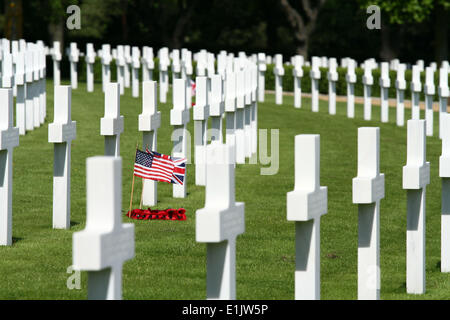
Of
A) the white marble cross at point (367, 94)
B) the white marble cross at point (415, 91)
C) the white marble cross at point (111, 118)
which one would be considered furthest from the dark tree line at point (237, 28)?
the white marble cross at point (111, 118)

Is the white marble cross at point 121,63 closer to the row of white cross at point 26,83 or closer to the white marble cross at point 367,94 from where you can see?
the white marble cross at point 367,94

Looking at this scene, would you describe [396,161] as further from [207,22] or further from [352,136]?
[207,22]

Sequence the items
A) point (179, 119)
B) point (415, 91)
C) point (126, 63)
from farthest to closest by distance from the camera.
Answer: point (126, 63), point (415, 91), point (179, 119)

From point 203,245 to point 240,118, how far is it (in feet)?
20.7

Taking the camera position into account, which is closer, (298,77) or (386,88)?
(386,88)

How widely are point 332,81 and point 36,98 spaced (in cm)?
836

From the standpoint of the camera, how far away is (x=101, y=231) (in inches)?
201

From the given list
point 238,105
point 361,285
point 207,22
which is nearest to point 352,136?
point 238,105

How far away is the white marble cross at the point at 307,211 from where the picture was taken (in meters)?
6.36

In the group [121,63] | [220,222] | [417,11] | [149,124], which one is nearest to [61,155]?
[149,124]

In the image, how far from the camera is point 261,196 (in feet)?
43.7

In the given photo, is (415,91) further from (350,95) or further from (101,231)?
(101,231)

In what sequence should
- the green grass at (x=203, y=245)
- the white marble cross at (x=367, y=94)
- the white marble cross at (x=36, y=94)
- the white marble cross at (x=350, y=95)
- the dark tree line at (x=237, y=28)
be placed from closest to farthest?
the green grass at (x=203, y=245), the white marble cross at (x=36, y=94), the white marble cross at (x=367, y=94), the white marble cross at (x=350, y=95), the dark tree line at (x=237, y=28)

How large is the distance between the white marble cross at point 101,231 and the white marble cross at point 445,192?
416 cm
